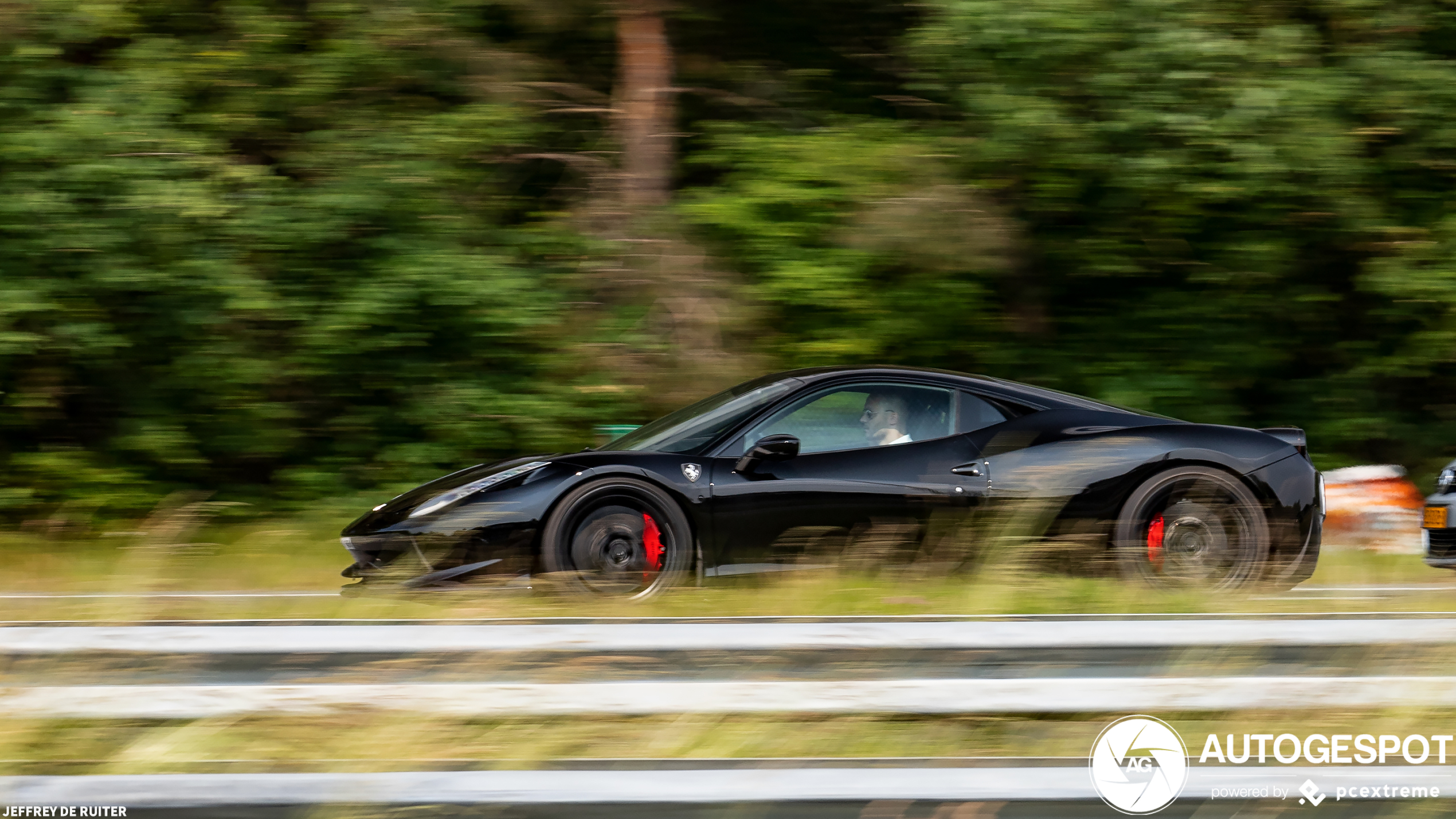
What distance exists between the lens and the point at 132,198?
7.40 m

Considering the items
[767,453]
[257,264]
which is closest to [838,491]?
[767,453]

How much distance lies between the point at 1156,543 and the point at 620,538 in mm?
2095

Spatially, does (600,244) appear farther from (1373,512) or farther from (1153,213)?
(1373,512)

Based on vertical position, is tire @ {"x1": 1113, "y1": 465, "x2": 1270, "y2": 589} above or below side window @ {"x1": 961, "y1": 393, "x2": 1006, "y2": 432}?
below

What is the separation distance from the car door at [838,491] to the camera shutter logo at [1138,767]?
102 inches

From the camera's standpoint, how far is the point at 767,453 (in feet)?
17.0

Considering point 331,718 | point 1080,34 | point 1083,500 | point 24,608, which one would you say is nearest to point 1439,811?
point 331,718

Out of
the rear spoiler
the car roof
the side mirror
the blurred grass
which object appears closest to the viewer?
the blurred grass

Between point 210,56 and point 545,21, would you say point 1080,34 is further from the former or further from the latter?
point 210,56

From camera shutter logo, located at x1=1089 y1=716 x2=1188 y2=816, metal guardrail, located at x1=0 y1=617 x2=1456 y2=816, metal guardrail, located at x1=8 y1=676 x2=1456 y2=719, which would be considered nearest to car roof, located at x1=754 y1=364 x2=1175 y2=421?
metal guardrail, located at x1=0 y1=617 x2=1456 y2=816

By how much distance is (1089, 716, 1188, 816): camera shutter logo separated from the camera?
2.34 meters

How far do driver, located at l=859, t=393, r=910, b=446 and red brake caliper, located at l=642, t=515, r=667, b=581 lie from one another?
960 millimetres

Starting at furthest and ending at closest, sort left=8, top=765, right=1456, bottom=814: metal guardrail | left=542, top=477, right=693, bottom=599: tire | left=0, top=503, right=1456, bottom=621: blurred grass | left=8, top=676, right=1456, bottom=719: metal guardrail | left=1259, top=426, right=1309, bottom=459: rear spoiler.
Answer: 1. left=1259, top=426, right=1309, bottom=459: rear spoiler
2. left=542, top=477, right=693, bottom=599: tire
3. left=0, top=503, right=1456, bottom=621: blurred grass
4. left=8, top=676, right=1456, bottom=719: metal guardrail
5. left=8, top=765, right=1456, bottom=814: metal guardrail

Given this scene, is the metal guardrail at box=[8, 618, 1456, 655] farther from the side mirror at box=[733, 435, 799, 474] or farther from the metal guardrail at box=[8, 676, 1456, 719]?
the side mirror at box=[733, 435, 799, 474]
